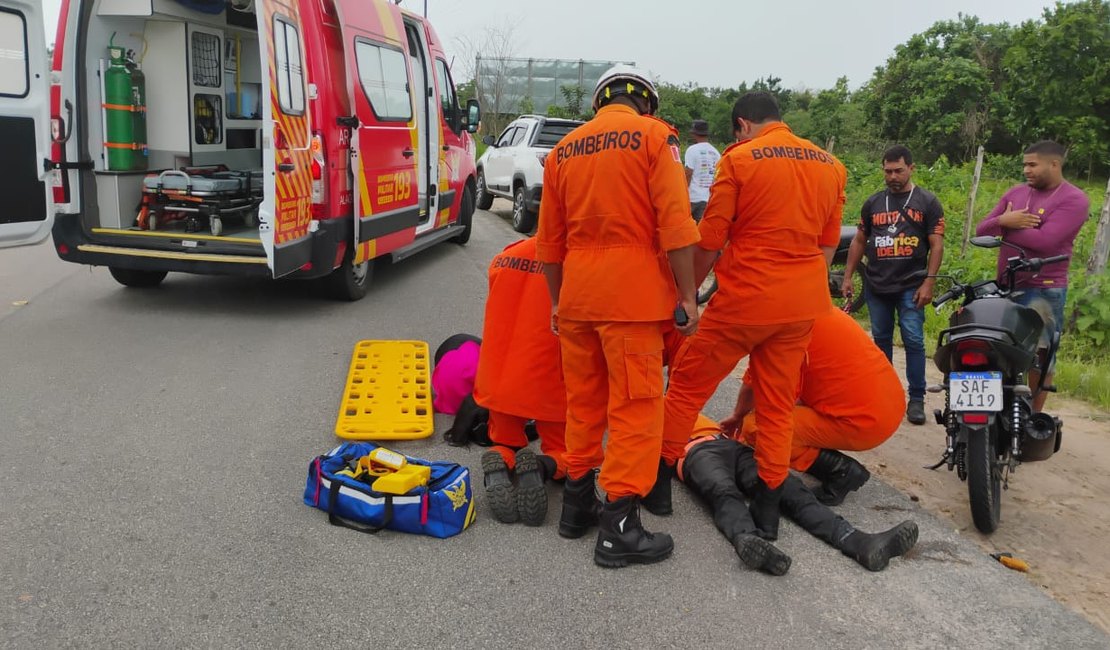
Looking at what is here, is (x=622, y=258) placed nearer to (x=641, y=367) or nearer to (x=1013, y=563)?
(x=641, y=367)

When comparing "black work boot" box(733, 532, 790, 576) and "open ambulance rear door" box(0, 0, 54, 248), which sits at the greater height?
"open ambulance rear door" box(0, 0, 54, 248)

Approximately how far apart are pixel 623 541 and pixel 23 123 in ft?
12.6

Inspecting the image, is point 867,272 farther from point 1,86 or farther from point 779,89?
point 779,89

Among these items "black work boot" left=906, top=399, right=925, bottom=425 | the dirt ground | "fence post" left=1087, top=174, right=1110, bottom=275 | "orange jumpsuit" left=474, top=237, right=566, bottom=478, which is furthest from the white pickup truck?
"orange jumpsuit" left=474, top=237, right=566, bottom=478

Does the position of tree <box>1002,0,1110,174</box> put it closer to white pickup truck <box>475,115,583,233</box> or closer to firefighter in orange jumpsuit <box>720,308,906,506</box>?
white pickup truck <box>475,115,583,233</box>

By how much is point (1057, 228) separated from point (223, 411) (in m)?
4.79

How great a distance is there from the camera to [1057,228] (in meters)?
4.69

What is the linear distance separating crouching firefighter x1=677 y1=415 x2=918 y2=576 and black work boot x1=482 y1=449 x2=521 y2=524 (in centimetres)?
89

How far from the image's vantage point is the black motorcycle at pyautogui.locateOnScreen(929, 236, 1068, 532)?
3.70m

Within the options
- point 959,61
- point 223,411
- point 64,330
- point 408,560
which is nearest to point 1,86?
point 223,411

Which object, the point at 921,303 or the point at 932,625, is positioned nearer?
the point at 932,625

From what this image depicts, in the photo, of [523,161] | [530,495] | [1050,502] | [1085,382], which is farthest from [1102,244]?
[523,161]

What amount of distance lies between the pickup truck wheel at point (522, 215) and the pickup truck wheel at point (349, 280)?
542cm

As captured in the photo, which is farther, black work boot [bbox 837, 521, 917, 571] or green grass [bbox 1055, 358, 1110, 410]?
green grass [bbox 1055, 358, 1110, 410]
